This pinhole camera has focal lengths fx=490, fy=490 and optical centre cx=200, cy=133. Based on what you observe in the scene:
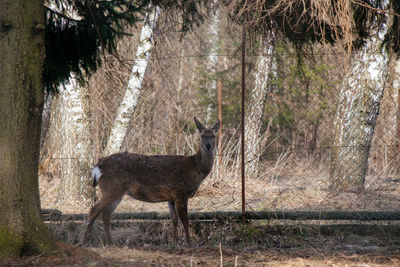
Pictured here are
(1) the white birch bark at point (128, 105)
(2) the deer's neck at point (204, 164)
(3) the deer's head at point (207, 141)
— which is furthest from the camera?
(1) the white birch bark at point (128, 105)

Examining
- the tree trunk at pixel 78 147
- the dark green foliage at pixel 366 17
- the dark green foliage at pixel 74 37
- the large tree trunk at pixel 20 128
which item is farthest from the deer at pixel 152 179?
the dark green foliage at pixel 366 17

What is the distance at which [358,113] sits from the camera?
8.03 m

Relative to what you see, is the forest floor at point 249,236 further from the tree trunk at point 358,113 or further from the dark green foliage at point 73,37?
the dark green foliage at point 73,37

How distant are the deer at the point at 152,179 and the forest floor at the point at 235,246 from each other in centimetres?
36

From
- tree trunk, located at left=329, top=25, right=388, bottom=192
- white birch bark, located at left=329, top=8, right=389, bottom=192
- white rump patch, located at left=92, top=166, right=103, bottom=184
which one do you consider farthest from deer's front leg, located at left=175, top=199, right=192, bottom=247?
white birch bark, located at left=329, top=8, right=389, bottom=192

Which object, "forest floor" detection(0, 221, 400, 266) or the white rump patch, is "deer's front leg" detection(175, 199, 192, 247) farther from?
the white rump patch

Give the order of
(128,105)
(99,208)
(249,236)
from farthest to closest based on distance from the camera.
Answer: (128,105)
(99,208)
(249,236)

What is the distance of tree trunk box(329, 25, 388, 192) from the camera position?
7.95 m

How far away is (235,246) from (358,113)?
11.0ft

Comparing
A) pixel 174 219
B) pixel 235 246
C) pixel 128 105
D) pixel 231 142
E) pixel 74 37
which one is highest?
pixel 74 37

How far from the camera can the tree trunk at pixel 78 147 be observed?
26.6 feet

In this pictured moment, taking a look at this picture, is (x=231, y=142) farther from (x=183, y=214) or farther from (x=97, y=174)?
(x=97, y=174)

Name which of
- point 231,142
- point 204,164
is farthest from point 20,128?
point 231,142

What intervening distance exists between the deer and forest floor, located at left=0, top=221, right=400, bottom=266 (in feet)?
1.17
